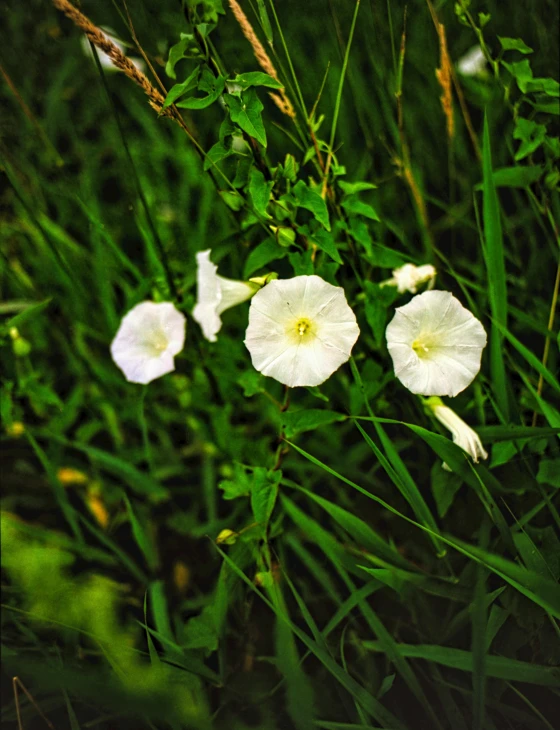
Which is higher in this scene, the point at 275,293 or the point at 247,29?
the point at 247,29

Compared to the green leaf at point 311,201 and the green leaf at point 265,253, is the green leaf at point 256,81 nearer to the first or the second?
the green leaf at point 311,201

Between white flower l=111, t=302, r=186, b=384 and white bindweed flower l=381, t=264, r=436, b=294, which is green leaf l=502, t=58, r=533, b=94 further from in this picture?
white flower l=111, t=302, r=186, b=384

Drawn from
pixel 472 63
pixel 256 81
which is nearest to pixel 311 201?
pixel 256 81

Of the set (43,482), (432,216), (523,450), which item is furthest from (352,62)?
(43,482)

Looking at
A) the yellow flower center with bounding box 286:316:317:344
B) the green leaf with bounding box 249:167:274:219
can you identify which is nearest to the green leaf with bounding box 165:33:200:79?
the green leaf with bounding box 249:167:274:219

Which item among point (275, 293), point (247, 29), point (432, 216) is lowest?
point (432, 216)

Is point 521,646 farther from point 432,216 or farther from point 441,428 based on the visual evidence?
point 432,216

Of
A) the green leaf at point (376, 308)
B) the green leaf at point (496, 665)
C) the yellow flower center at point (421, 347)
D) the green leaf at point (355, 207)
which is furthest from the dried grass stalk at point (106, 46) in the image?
the green leaf at point (496, 665)
